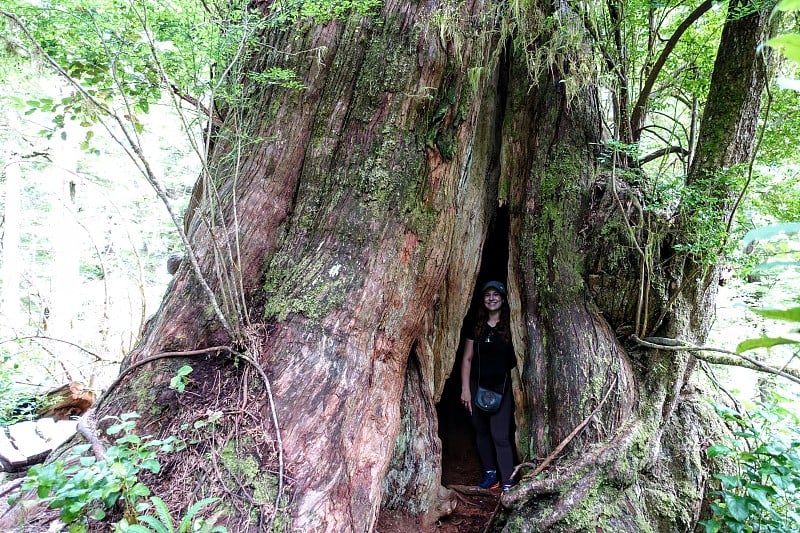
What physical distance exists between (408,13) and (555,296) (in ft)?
7.69

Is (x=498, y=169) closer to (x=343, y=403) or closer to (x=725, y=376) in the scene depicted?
(x=343, y=403)

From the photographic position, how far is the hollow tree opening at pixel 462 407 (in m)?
4.50

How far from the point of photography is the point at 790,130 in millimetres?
3375

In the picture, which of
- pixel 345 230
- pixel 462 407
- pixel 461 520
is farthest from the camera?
pixel 462 407

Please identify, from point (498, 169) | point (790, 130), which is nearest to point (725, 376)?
point (790, 130)

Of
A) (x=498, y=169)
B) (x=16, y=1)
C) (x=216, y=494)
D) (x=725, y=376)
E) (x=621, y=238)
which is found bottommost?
(x=725, y=376)

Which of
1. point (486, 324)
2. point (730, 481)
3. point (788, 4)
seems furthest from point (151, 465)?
point (486, 324)

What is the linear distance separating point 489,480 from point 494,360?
3.54 ft

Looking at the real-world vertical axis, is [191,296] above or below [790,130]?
below

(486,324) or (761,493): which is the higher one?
(486,324)

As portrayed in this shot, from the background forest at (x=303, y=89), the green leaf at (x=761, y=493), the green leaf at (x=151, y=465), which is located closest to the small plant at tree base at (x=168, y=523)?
the green leaf at (x=151, y=465)

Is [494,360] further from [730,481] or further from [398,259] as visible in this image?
[730,481]

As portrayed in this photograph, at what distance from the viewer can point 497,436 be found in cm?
428

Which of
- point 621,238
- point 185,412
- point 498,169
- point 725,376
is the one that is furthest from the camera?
point 725,376
